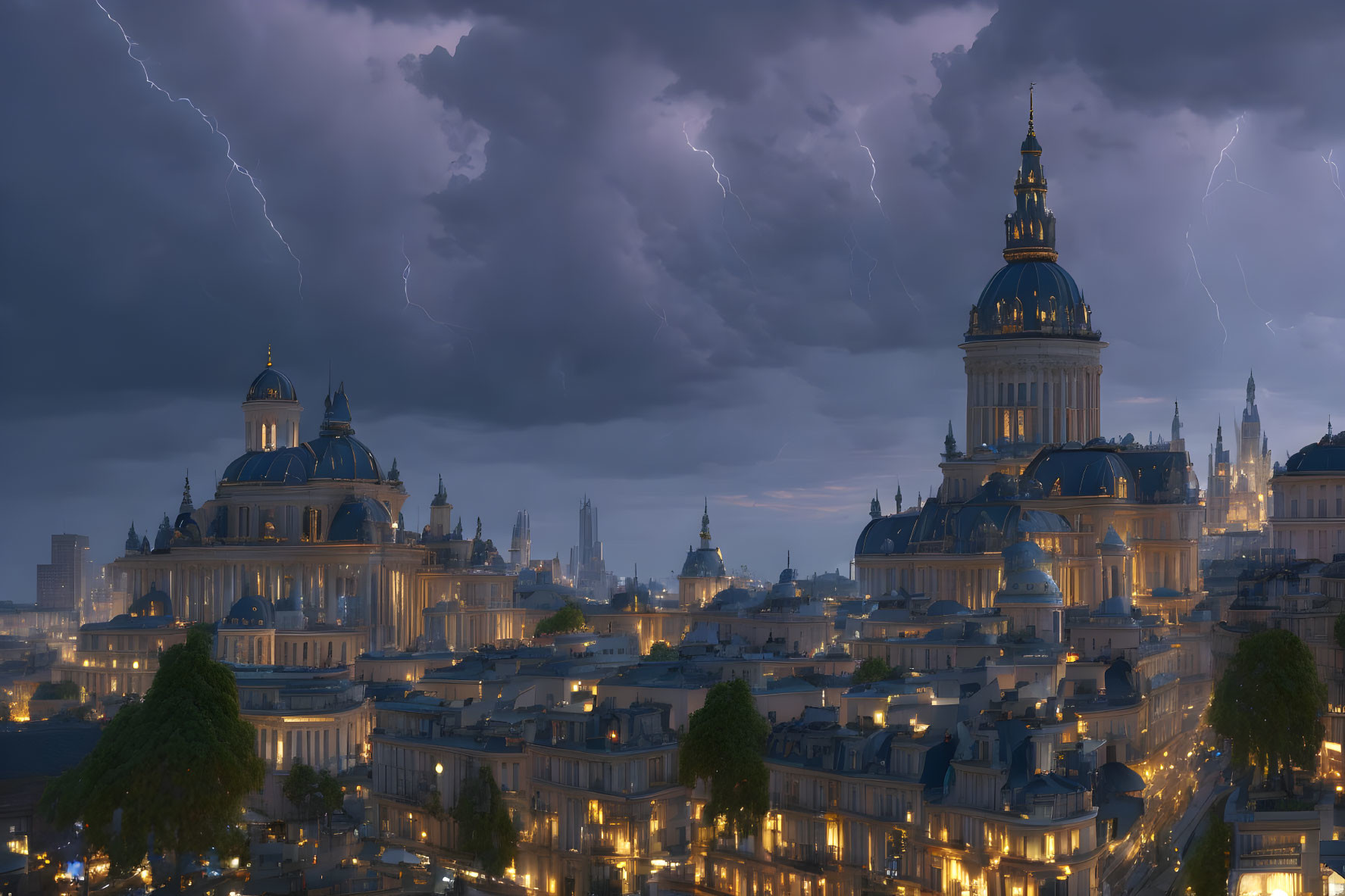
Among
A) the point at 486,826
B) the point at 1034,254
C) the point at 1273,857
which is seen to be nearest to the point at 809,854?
the point at 486,826

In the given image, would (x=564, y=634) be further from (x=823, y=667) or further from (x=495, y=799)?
(x=495, y=799)

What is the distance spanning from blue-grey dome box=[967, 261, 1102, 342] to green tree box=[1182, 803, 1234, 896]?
369 ft

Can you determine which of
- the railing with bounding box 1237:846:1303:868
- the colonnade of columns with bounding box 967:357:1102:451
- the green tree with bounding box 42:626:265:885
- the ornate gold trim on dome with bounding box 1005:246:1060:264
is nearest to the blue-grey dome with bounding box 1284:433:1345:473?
the colonnade of columns with bounding box 967:357:1102:451

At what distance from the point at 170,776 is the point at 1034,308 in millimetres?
118480

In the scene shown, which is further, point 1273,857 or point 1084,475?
point 1084,475

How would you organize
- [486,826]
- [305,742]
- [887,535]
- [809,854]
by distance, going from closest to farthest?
1. [809,854]
2. [486,826]
3. [305,742]
4. [887,535]

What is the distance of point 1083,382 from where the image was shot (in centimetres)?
19112

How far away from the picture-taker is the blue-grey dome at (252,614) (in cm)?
18688

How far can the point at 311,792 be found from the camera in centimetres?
11731

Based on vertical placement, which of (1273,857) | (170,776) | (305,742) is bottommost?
(1273,857)

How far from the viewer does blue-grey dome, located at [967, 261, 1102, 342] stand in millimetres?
188625

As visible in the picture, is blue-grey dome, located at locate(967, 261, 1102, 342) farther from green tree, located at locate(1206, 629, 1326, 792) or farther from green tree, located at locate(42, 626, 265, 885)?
green tree, located at locate(42, 626, 265, 885)

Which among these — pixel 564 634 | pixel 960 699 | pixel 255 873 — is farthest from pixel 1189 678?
pixel 255 873

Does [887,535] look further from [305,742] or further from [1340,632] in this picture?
[1340,632]
